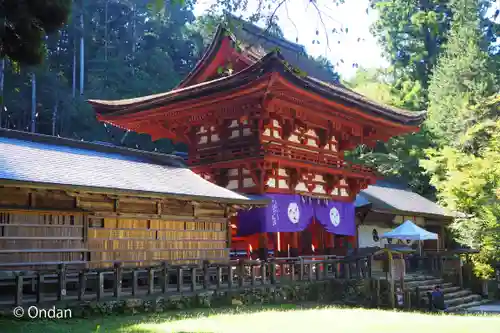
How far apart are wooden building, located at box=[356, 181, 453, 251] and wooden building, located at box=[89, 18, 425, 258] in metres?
1.62

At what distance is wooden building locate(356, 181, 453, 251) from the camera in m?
26.0

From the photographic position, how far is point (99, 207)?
15055mm

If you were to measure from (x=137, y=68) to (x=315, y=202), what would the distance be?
111ft

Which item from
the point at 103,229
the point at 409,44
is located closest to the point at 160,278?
the point at 103,229

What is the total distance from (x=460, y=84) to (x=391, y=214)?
49.3 ft

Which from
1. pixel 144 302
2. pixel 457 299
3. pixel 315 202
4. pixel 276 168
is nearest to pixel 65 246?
pixel 144 302

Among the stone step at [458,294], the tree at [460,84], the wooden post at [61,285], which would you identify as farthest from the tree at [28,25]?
the tree at [460,84]

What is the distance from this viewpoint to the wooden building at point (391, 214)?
2598cm

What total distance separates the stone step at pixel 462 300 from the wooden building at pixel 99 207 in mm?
8319

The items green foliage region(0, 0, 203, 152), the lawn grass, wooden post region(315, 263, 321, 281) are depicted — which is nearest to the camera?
the lawn grass

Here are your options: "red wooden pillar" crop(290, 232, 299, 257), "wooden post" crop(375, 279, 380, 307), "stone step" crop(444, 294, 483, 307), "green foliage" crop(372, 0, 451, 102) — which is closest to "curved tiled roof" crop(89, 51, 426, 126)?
"red wooden pillar" crop(290, 232, 299, 257)

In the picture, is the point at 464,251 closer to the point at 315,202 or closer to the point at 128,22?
the point at 315,202

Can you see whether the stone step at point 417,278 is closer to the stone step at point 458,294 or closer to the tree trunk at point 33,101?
the stone step at point 458,294
